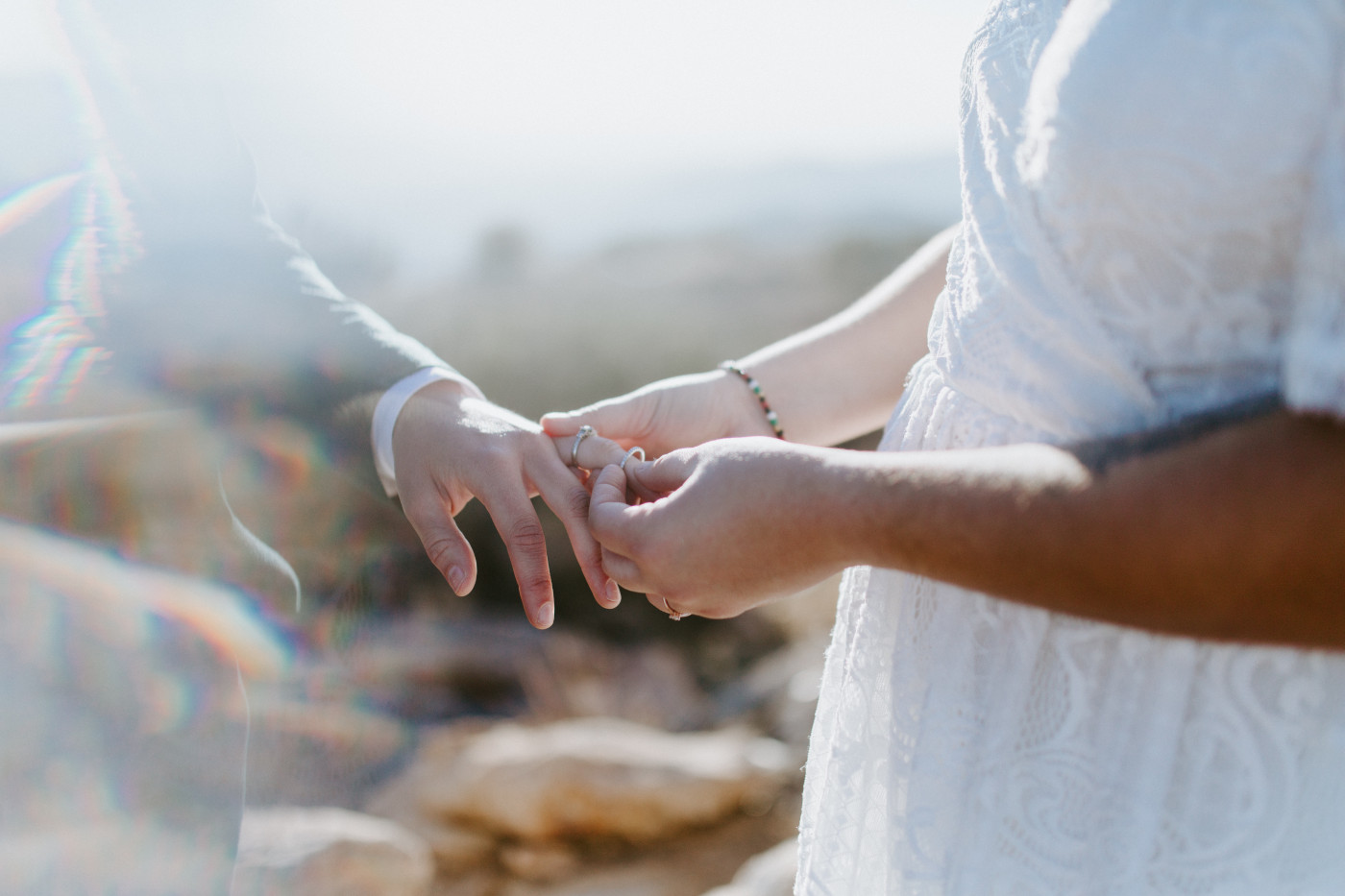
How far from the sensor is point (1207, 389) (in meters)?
0.87

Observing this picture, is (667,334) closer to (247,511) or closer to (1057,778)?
(247,511)

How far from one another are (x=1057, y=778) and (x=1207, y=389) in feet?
1.44

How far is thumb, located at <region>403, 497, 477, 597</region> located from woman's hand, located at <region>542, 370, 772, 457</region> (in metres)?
0.25

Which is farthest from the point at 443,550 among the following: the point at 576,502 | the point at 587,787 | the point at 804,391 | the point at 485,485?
the point at 587,787

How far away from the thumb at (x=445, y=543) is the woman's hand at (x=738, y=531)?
429mm

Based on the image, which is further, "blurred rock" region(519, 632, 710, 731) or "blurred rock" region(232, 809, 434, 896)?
"blurred rock" region(519, 632, 710, 731)

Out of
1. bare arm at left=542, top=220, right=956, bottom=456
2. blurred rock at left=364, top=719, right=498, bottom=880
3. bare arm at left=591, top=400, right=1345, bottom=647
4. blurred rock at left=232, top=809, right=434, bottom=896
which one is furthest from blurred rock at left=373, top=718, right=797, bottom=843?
bare arm at left=591, top=400, right=1345, bottom=647

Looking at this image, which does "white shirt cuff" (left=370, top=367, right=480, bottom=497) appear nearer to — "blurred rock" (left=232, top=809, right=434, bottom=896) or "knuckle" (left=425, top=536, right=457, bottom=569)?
"knuckle" (left=425, top=536, right=457, bottom=569)

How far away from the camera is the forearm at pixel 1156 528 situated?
732 millimetres

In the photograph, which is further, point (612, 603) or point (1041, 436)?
point (612, 603)

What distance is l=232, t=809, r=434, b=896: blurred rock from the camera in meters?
2.84

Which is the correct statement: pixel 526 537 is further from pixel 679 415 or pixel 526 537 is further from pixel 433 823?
pixel 433 823

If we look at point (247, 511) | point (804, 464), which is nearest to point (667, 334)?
point (247, 511)

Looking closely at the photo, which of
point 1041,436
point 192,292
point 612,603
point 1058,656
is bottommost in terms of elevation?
point 612,603
